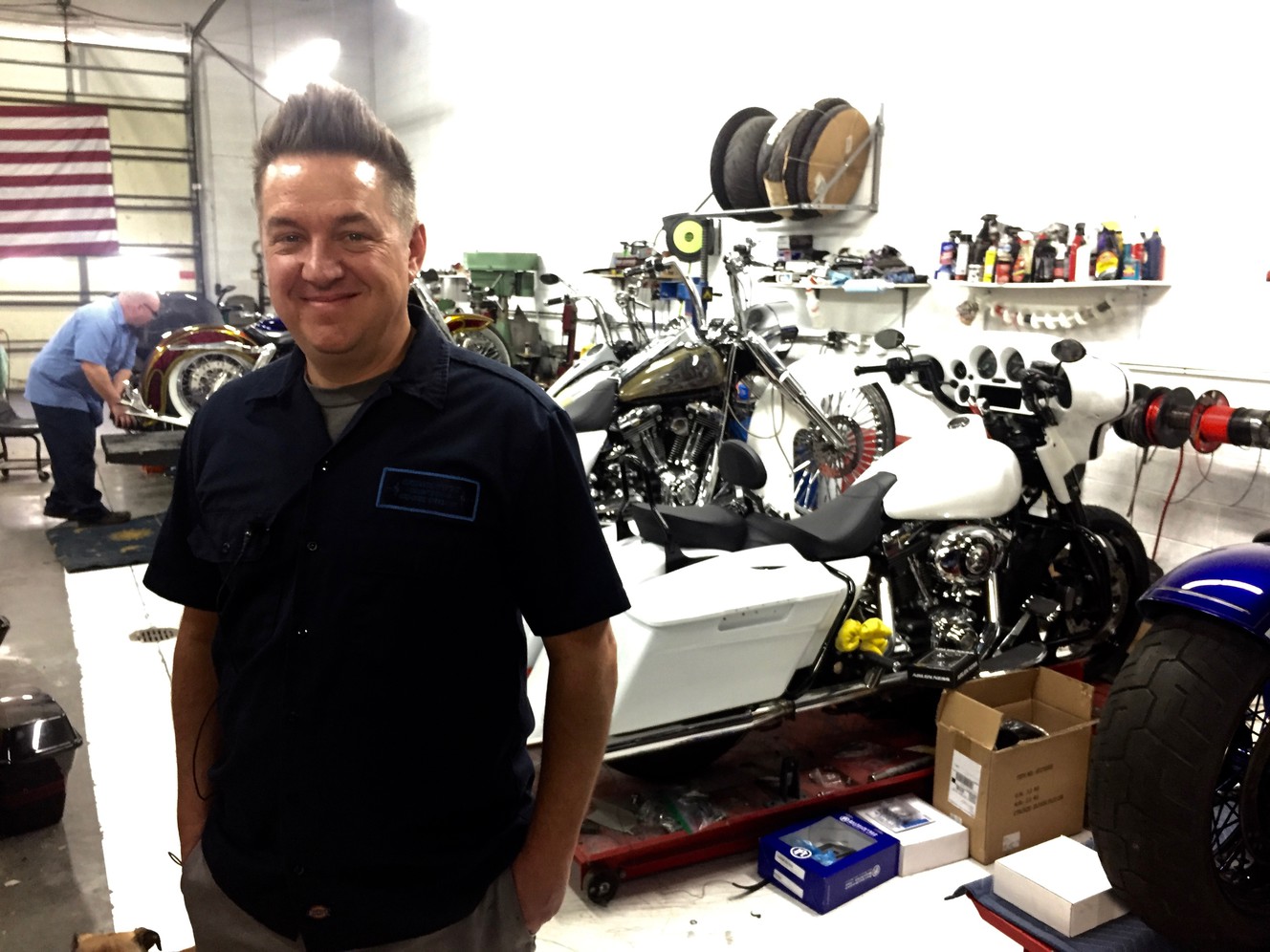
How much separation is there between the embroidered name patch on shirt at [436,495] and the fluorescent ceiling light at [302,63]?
9.19 m

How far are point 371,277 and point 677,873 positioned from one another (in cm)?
199

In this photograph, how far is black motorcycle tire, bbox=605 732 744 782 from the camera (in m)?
2.81

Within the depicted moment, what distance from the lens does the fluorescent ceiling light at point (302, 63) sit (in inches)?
410

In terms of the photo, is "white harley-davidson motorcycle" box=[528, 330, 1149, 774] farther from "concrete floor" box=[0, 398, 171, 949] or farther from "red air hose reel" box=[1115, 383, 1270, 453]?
"concrete floor" box=[0, 398, 171, 949]

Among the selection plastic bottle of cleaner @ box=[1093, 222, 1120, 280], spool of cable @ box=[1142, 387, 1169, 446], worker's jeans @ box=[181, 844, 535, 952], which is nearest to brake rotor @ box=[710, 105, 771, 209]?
plastic bottle of cleaner @ box=[1093, 222, 1120, 280]

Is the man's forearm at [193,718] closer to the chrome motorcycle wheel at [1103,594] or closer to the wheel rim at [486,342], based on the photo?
the chrome motorcycle wheel at [1103,594]

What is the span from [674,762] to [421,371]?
2031 mm

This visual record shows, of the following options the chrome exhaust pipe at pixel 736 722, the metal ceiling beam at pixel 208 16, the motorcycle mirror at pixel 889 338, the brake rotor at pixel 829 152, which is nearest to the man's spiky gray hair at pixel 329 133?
the chrome exhaust pipe at pixel 736 722

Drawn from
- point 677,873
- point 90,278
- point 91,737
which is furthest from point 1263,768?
point 90,278

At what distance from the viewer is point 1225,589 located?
1903mm

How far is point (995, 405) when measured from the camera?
3082 mm

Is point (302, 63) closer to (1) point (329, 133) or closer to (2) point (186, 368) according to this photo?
(2) point (186, 368)

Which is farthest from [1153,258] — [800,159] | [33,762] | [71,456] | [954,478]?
[71,456]

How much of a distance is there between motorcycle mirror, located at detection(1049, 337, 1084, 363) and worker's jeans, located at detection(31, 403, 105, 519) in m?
5.33
